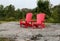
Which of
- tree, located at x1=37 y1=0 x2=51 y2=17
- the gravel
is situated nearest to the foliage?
tree, located at x1=37 y1=0 x2=51 y2=17

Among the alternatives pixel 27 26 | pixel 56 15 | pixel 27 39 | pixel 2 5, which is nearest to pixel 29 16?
pixel 27 26

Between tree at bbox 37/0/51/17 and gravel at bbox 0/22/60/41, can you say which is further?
tree at bbox 37/0/51/17

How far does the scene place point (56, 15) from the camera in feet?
46.9

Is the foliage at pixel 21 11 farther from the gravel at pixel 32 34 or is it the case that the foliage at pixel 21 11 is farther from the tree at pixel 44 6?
the gravel at pixel 32 34

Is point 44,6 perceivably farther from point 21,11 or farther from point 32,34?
point 32,34

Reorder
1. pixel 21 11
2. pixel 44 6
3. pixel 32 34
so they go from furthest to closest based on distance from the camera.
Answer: pixel 44 6 → pixel 21 11 → pixel 32 34

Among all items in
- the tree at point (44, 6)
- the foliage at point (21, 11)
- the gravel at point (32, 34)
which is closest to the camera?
the gravel at point (32, 34)

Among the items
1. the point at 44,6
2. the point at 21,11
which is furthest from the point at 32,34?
the point at 44,6

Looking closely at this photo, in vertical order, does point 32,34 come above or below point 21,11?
below

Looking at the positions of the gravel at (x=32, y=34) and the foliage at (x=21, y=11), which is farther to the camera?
the foliage at (x=21, y=11)

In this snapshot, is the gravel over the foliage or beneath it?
beneath

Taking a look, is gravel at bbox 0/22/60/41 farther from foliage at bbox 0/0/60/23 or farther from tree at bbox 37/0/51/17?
tree at bbox 37/0/51/17

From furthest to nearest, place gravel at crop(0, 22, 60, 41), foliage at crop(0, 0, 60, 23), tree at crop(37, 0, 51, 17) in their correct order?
tree at crop(37, 0, 51, 17) < foliage at crop(0, 0, 60, 23) < gravel at crop(0, 22, 60, 41)

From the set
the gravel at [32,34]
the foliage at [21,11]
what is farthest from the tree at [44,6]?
the gravel at [32,34]
